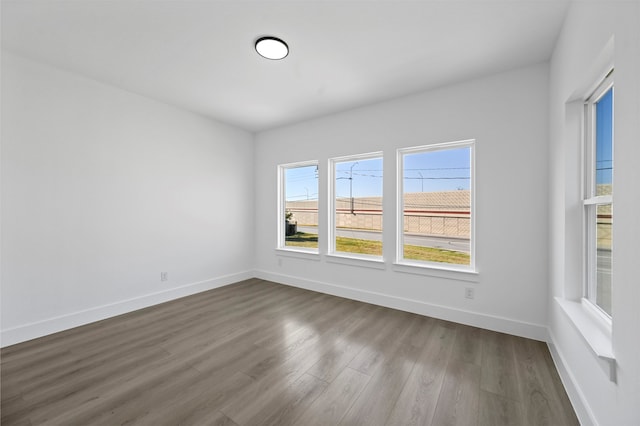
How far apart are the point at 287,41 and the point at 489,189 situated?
2.56m

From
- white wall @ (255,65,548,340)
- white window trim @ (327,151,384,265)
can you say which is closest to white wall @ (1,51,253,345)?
white window trim @ (327,151,384,265)

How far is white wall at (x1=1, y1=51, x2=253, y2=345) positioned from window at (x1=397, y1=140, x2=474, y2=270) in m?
3.03

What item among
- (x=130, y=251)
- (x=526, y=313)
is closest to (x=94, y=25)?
(x=130, y=251)

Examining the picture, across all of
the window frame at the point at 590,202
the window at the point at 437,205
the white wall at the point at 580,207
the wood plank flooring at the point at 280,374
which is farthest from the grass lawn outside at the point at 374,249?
the window frame at the point at 590,202

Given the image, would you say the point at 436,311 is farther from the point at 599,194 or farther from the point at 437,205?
the point at 599,194

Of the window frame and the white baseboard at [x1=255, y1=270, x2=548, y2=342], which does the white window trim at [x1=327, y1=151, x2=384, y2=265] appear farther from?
the window frame

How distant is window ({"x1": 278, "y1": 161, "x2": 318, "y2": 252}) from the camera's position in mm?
4423

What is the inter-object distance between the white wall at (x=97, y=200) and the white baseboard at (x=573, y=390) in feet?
14.0

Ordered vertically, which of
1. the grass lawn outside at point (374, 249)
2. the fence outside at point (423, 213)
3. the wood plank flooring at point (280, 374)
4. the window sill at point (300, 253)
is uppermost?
the fence outside at point (423, 213)

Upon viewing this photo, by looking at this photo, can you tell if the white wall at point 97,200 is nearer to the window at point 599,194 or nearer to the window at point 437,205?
the window at point 437,205

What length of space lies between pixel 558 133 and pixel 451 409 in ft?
7.56

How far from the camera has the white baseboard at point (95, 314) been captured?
2.47 meters

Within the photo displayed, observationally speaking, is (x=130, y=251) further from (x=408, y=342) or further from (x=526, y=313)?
(x=526, y=313)

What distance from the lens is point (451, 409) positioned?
5.45 ft
